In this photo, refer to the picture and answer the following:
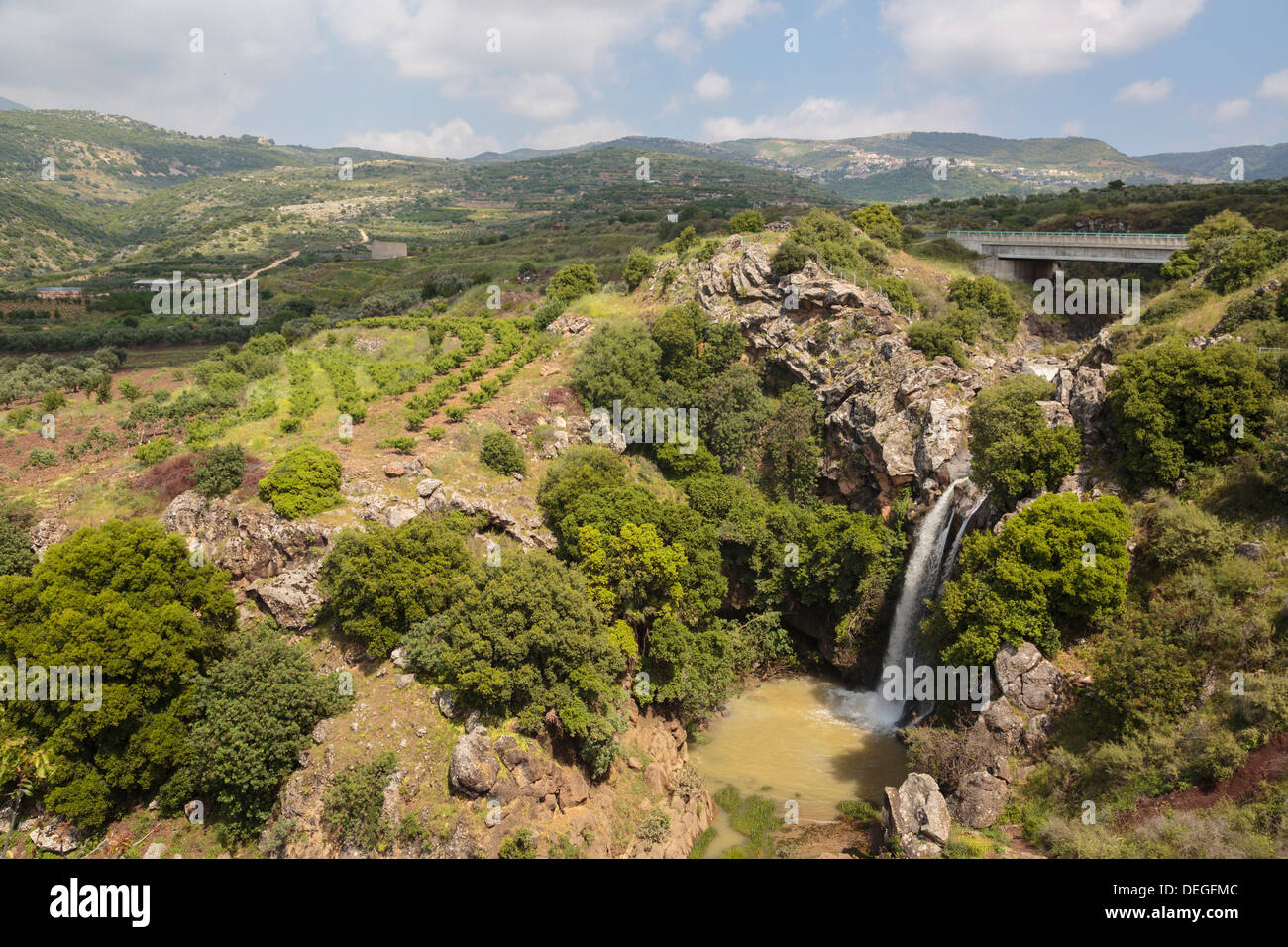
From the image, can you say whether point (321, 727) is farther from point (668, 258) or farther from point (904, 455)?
point (668, 258)

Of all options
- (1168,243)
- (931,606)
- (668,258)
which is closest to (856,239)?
(668,258)

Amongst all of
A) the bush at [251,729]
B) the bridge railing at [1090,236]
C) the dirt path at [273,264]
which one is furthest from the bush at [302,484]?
the dirt path at [273,264]

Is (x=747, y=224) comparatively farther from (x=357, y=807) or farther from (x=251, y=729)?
(x=357, y=807)

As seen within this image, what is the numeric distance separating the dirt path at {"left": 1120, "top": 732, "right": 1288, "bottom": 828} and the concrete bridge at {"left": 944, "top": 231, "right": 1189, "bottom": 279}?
3947 centimetres

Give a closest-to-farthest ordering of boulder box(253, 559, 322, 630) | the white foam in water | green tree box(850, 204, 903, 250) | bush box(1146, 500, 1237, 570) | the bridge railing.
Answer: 1. bush box(1146, 500, 1237, 570)
2. boulder box(253, 559, 322, 630)
3. the white foam in water
4. the bridge railing
5. green tree box(850, 204, 903, 250)

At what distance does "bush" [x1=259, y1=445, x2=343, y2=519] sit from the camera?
29094mm

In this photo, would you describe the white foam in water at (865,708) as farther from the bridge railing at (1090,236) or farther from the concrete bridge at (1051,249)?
the bridge railing at (1090,236)

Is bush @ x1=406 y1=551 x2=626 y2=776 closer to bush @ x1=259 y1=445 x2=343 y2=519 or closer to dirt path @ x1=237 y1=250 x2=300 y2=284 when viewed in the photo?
bush @ x1=259 y1=445 x2=343 y2=519

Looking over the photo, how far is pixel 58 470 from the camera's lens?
109 ft

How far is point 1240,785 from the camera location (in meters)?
19.2

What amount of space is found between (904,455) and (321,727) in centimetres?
2862

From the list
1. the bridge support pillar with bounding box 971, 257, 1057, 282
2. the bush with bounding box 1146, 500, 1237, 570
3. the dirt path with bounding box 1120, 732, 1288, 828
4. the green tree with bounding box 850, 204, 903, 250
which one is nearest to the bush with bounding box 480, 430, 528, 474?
the bush with bounding box 1146, 500, 1237, 570

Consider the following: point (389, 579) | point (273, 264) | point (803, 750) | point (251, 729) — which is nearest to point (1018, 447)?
point (803, 750)

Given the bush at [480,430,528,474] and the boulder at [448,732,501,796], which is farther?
the bush at [480,430,528,474]
